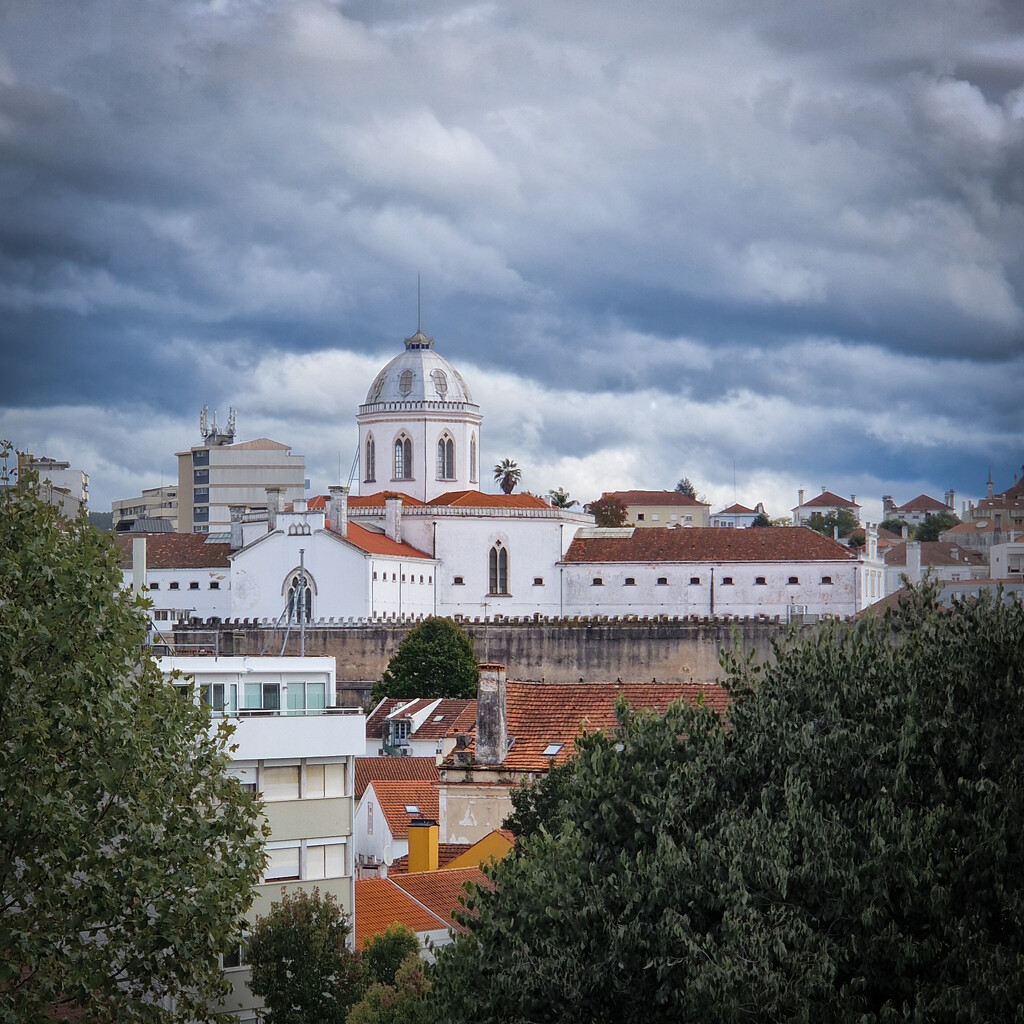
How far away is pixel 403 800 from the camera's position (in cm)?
3916

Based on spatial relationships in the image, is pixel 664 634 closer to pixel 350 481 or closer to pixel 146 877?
pixel 350 481

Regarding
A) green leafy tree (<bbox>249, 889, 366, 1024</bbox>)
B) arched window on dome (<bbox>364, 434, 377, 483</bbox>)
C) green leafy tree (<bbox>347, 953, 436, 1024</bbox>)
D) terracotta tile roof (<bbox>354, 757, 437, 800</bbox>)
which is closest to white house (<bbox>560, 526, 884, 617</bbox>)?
arched window on dome (<bbox>364, 434, 377, 483</bbox>)

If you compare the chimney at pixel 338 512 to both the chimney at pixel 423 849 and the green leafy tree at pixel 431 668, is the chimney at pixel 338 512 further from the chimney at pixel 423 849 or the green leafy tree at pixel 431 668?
the chimney at pixel 423 849

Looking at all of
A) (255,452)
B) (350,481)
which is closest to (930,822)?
(350,481)

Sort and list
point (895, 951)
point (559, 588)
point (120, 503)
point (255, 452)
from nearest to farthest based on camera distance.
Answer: point (895, 951)
point (559, 588)
point (255, 452)
point (120, 503)

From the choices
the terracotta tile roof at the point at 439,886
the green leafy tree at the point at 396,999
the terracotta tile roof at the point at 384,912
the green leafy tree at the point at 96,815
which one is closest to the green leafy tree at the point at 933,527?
the terracotta tile roof at the point at 439,886

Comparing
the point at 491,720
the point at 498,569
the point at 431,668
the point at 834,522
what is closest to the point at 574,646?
the point at 498,569

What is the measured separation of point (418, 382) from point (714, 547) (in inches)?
765

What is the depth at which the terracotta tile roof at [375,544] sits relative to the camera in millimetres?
81125

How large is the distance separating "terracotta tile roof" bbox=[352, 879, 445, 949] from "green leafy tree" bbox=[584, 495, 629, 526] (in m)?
106

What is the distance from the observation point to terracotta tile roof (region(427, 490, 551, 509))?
88.6 m

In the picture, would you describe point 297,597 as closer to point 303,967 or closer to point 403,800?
point 403,800

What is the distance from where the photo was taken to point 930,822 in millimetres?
14672

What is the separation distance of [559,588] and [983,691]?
71.6 meters
